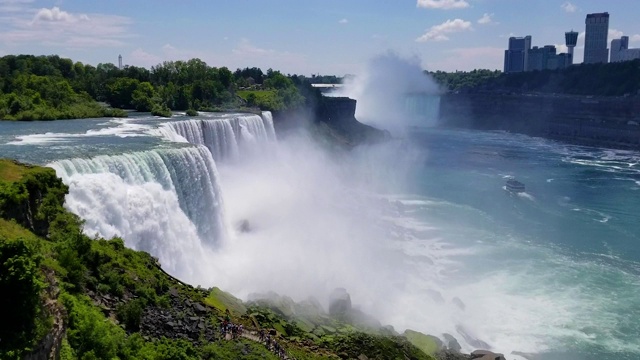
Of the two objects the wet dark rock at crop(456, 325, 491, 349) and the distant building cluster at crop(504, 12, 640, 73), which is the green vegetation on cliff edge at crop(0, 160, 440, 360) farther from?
the distant building cluster at crop(504, 12, 640, 73)

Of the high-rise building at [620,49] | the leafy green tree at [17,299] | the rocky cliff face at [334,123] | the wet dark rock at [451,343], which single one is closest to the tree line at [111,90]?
the rocky cliff face at [334,123]

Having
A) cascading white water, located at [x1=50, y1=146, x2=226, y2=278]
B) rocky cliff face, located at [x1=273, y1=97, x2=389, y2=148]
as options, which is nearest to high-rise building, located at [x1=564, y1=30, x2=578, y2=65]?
rocky cliff face, located at [x1=273, y1=97, x2=389, y2=148]

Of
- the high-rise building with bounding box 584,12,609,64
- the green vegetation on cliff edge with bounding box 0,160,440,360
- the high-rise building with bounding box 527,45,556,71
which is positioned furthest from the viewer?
the high-rise building with bounding box 527,45,556,71

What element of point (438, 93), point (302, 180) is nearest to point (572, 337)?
point (302, 180)

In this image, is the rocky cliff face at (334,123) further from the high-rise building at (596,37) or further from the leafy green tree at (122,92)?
the high-rise building at (596,37)

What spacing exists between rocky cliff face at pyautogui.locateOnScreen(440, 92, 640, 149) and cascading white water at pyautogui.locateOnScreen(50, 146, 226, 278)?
5900 cm

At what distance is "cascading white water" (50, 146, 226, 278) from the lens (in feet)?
55.3

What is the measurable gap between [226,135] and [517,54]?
14723 cm

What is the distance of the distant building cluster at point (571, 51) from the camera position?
146 m

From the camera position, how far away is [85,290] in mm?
11672

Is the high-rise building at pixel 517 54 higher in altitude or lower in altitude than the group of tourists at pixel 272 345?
higher

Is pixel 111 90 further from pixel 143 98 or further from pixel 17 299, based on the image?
pixel 17 299

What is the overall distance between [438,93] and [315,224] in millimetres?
88524

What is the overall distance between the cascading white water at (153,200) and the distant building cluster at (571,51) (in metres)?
131
